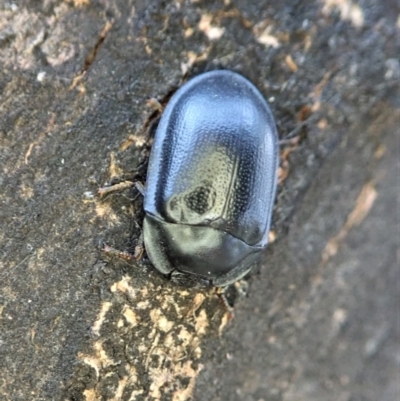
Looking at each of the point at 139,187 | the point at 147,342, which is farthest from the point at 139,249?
the point at 147,342

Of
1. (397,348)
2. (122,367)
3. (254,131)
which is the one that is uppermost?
(254,131)

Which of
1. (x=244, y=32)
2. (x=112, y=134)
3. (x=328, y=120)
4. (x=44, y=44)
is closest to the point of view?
(x=44, y=44)

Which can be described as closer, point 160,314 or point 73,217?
point 73,217

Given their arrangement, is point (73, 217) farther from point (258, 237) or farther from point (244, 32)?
point (244, 32)

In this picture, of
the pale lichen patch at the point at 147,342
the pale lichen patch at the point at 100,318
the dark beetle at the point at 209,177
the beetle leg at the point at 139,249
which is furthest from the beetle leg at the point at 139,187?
the pale lichen patch at the point at 100,318

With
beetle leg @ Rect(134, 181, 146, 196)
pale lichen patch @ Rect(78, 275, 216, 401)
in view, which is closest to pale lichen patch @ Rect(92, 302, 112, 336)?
pale lichen patch @ Rect(78, 275, 216, 401)

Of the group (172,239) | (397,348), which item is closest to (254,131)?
(172,239)
